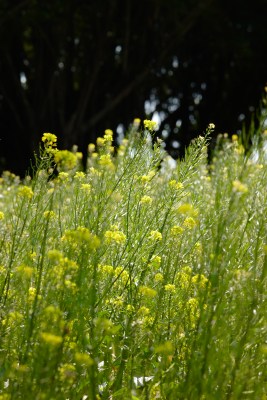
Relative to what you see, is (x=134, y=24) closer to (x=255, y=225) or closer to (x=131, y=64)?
(x=131, y=64)

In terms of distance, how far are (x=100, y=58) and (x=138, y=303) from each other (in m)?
12.1

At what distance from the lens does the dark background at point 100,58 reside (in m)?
13.8

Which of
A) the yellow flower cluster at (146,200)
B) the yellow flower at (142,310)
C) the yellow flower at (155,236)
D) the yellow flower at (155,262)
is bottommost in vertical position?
the yellow flower at (142,310)

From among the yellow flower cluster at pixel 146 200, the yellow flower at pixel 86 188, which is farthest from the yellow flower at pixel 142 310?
the yellow flower at pixel 86 188

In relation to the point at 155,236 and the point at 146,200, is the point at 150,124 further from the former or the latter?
the point at 155,236

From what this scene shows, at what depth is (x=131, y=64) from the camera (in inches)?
585

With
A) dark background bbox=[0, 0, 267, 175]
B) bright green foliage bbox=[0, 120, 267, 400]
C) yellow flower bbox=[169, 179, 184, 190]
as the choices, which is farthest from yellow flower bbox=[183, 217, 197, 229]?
dark background bbox=[0, 0, 267, 175]

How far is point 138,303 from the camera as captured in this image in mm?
2570

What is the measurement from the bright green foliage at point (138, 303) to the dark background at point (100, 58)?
1057 cm

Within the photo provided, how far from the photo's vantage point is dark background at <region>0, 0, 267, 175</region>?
1384 cm

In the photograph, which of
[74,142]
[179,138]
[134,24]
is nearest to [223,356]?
[74,142]

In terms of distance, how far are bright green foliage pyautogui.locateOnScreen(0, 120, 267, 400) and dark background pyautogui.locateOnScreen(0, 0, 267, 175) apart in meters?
10.6

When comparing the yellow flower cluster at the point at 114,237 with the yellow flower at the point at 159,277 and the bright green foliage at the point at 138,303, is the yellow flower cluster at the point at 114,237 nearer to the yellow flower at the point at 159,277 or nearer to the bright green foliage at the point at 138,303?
the bright green foliage at the point at 138,303

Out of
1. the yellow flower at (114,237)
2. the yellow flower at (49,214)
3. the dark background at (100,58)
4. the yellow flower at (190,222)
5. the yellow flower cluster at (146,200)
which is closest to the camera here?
the yellow flower at (49,214)
